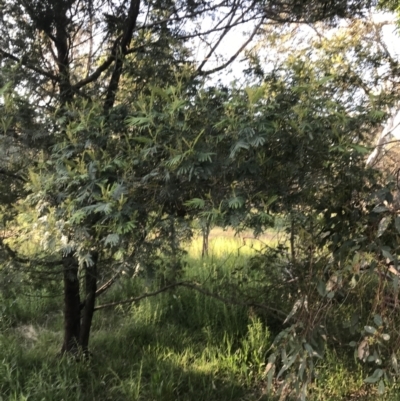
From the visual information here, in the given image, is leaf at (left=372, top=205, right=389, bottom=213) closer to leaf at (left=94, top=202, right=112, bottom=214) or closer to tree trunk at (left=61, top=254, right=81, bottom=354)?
leaf at (left=94, top=202, right=112, bottom=214)

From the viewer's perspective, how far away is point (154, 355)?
300 centimetres

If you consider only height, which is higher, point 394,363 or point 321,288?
point 321,288

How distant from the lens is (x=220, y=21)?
2.76m

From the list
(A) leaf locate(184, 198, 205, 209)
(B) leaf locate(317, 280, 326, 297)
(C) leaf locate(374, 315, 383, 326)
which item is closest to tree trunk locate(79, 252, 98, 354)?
(A) leaf locate(184, 198, 205, 209)

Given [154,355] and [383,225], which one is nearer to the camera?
[383,225]

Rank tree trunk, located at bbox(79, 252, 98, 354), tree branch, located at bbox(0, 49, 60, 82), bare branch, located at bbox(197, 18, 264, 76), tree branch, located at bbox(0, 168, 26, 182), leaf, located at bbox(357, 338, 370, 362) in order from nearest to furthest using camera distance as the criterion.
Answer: leaf, located at bbox(357, 338, 370, 362) → tree branch, located at bbox(0, 168, 26, 182) → tree branch, located at bbox(0, 49, 60, 82) → bare branch, located at bbox(197, 18, 264, 76) → tree trunk, located at bbox(79, 252, 98, 354)

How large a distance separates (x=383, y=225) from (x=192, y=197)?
0.81m

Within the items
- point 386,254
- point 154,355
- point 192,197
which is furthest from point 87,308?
point 386,254

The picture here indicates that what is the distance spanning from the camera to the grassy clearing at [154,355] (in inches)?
103

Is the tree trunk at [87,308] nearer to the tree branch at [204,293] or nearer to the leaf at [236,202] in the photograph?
the tree branch at [204,293]

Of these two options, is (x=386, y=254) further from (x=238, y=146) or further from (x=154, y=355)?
(x=154, y=355)

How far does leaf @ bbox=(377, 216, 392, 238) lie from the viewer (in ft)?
6.29

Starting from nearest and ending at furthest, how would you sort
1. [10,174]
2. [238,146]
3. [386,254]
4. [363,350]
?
[238,146]
[386,254]
[363,350]
[10,174]

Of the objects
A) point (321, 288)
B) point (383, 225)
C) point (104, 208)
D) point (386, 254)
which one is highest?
point (104, 208)
